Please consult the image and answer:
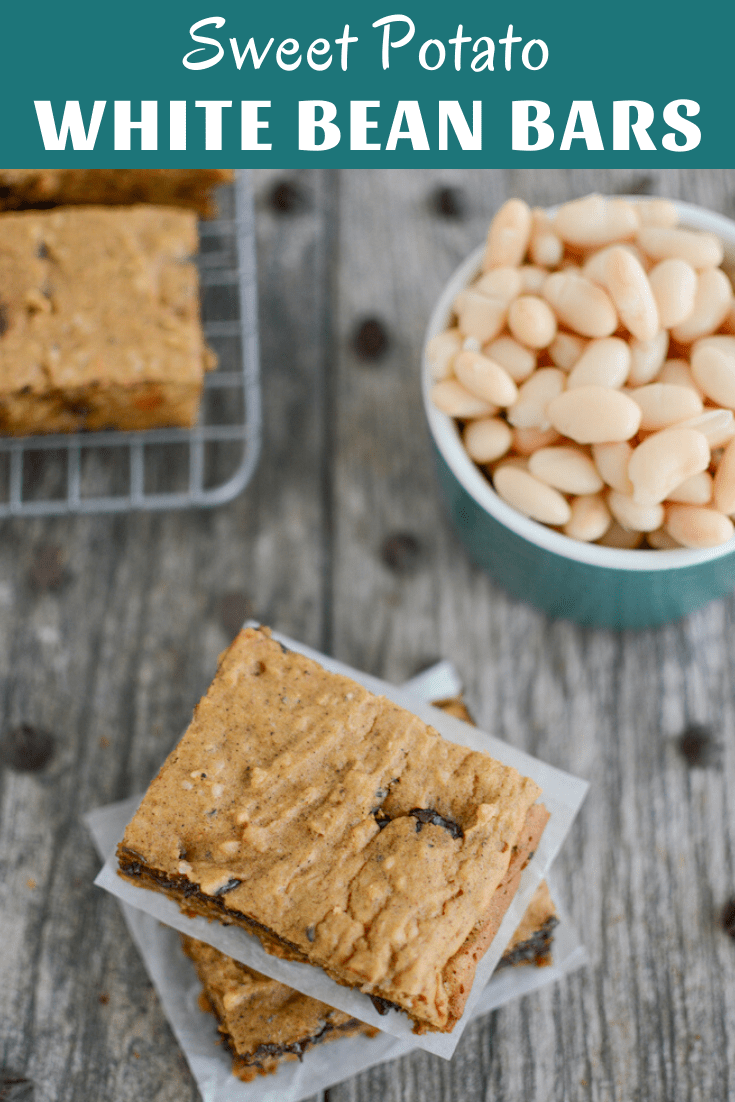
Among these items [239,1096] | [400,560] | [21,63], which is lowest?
[239,1096]

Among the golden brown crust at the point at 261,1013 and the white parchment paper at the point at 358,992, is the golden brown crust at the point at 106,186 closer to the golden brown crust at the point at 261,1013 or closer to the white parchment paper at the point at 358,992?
the white parchment paper at the point at 358,992

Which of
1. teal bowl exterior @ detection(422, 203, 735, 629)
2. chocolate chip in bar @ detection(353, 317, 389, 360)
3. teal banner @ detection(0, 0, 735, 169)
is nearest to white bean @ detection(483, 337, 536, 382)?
teal bowl exterior @ detection(422, 203, 735, 629)

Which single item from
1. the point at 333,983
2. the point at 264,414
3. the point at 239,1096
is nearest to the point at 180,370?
the point at 264,414

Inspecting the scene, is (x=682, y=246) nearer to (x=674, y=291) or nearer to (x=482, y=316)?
(x=674, y=291)

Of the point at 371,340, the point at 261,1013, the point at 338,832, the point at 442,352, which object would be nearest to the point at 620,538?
the point at 442,352

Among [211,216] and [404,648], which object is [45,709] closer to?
[404,648]

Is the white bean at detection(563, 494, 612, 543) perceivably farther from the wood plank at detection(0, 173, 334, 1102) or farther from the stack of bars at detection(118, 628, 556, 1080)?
the wood plank at detection(0, 173, 334, 1102)

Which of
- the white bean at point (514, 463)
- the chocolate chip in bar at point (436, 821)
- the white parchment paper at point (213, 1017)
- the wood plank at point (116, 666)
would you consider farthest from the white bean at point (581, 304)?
the white parchment paper at point (213, 1017)
